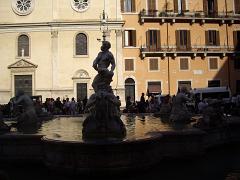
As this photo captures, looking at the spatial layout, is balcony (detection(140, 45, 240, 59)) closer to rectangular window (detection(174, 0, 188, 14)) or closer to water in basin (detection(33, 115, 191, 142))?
rectangular window (detection(174, 0, 188, 14))

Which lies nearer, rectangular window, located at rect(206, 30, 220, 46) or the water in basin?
the water in basin

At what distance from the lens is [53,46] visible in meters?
37.8

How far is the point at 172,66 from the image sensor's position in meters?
41.2

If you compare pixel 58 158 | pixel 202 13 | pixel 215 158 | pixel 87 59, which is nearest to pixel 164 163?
pixel 215 158

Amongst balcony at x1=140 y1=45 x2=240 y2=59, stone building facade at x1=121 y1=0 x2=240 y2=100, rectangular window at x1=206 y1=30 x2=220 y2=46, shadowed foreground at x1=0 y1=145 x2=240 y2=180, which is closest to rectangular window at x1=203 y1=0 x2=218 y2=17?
stone building facade at x1=121 y1=0 x2=240 y2=100

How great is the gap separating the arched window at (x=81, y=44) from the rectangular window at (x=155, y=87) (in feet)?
24.9

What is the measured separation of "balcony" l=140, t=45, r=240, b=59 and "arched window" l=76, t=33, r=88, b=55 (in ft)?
19.6

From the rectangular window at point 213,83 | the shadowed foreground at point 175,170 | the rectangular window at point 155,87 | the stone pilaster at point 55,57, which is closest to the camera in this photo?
the shadowed foreground at point 175,170

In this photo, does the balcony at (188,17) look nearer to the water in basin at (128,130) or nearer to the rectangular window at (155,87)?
the rectangular window at (155,87)

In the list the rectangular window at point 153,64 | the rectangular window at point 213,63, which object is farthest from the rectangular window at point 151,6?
the rectangular window at point 213,63

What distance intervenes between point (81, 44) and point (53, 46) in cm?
272

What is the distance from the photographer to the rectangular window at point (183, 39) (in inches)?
1628

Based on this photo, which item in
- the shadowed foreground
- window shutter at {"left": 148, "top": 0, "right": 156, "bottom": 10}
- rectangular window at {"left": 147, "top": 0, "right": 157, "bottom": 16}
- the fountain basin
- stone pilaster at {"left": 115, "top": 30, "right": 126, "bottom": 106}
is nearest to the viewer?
the fountain basin

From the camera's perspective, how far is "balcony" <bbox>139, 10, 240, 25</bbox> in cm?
4078
